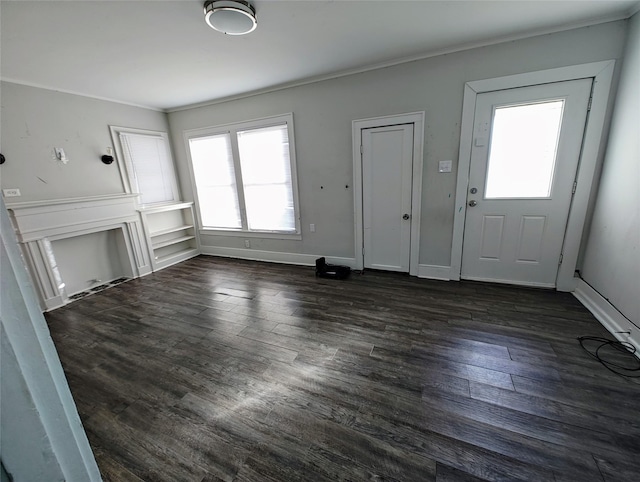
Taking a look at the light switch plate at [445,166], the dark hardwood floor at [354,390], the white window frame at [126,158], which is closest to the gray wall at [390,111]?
the light switch plate at [445,166]

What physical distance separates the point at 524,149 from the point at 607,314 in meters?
1.76

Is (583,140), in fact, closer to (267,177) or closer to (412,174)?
(412,174)

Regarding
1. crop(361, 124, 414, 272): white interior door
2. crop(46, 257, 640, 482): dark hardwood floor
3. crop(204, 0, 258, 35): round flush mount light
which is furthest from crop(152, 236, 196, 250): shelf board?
crop(204, 0, 258, 35): round flush mount light

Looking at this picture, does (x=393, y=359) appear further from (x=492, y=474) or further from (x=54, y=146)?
(x=54, y=146)

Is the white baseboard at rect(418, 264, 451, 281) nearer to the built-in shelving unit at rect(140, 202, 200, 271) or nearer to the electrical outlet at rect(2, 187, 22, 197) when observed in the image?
the built-in shelving unit at rect(140, 202, 200, 271)

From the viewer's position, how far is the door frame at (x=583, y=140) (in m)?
2.52

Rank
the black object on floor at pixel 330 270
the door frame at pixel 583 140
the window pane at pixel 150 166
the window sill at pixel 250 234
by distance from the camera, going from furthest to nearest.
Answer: the window sill at pixel 250 234
the window pane at pixel 150 166
the black object on floor at pixel 330 270
the door frame at pixel 583 140

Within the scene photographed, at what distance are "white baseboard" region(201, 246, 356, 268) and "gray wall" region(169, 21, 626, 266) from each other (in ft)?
0.30

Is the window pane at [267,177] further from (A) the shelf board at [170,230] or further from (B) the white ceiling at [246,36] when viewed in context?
(A) the shelf board at [170,230]

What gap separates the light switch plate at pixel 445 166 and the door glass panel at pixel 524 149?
1.31ft

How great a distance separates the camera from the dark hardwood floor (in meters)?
→ 1.40

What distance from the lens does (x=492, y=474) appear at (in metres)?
1.32

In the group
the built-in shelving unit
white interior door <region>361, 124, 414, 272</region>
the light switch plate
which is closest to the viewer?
the light switch plate

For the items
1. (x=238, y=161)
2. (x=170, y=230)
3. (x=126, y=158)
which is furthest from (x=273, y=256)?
(x=126, y=158)
